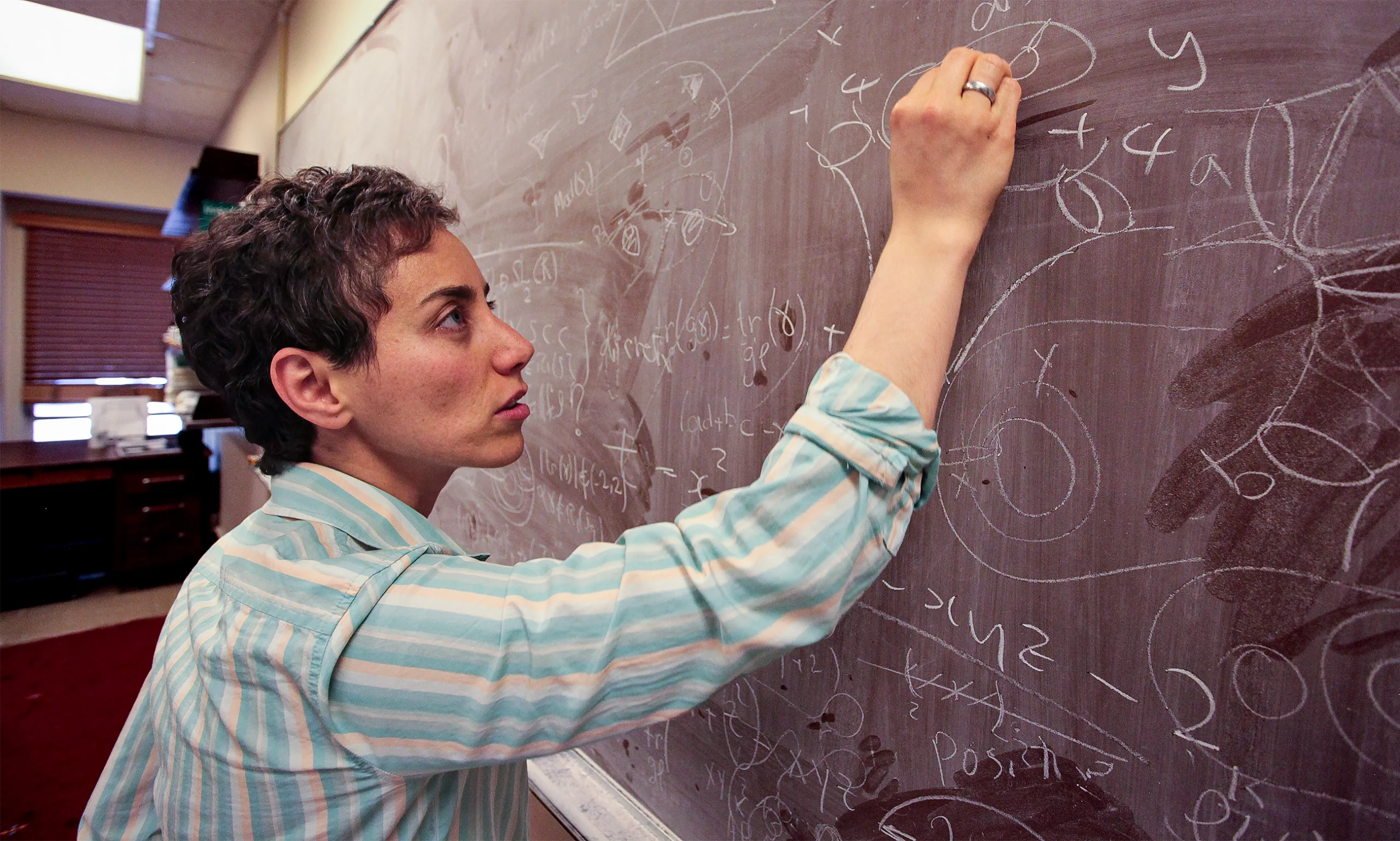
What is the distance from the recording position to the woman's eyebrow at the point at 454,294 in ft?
2.37

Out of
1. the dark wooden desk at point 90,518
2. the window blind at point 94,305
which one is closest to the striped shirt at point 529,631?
the dark wooden desk at point 90,518

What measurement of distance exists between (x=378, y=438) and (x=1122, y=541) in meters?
0.73

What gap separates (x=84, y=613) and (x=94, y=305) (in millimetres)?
2545

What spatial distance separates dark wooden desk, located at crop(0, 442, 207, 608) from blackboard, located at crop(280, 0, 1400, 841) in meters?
4.29

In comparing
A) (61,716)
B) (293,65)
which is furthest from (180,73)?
(61,716)

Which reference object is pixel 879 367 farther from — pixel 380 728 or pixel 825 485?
pixel 380 728

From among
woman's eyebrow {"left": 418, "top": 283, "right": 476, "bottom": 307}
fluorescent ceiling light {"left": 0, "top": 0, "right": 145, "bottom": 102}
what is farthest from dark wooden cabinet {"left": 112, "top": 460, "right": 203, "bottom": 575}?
woman's eyebrow {"left": 418, "top": 283, "right": 476, "bottom": 307}

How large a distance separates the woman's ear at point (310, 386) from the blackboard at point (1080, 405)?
0.46 metres

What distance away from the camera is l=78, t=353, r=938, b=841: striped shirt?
485 millimetres

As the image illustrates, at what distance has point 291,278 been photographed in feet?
2.34

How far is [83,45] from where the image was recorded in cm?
361

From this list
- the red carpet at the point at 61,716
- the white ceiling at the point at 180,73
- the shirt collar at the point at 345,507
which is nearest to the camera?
the shirt collar at the point at 345,507

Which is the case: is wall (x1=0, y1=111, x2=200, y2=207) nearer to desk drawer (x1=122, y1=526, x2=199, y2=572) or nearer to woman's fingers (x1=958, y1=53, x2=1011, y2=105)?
desk drawer (x1=122, y1=526, x2=199, y2=572)

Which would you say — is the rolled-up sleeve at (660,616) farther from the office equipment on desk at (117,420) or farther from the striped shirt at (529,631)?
the office equipment on desk at (117,420)
